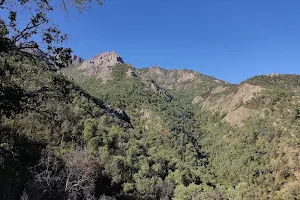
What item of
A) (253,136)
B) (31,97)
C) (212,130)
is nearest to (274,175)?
(253,136)

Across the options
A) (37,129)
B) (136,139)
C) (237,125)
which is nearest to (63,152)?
(37,129)

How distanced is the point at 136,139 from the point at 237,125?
38.6 metres

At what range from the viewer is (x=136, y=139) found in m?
70.1

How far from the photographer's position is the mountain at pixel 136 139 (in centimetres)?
991

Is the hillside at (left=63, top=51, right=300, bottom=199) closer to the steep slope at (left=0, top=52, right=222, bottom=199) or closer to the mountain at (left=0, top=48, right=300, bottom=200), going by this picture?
the mountain at (left=0, top=48, right=300, bottom=200)

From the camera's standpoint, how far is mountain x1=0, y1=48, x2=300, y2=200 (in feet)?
32.5

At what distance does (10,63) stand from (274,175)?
64.8 m

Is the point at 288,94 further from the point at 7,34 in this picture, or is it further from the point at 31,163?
the point at 7,34

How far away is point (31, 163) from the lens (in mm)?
30953

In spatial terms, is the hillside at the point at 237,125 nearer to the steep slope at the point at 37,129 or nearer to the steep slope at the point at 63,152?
the steep slope at the point at 63,152

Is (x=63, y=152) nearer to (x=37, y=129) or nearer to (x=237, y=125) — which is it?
(x=37, y=129)

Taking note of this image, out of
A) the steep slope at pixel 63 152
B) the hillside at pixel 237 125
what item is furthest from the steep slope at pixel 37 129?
the hillside at pixel 237 125

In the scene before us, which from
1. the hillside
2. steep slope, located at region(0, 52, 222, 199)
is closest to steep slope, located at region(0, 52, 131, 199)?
steep slope, located at region(0, 52, 222, 199)

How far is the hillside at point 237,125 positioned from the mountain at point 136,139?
1.06ft
